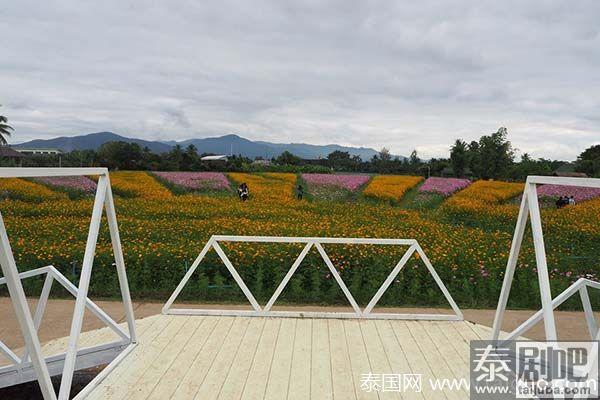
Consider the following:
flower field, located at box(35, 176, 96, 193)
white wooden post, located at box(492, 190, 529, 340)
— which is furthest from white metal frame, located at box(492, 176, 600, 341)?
flower field, located at box(35, 176, 96, 193)

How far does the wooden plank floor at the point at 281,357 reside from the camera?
3842 millimetres

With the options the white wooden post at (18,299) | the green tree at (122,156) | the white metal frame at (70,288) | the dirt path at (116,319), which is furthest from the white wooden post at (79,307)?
the green tree at (122,156)

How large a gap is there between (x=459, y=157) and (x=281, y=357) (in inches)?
2335

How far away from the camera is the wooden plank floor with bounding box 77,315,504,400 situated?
3.84 meters

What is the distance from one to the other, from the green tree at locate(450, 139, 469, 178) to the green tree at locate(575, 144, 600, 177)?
45.4ft

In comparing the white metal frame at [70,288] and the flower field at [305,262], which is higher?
the white metal frame at [70,288]

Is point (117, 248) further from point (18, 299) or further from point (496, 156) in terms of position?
point (496, 156)

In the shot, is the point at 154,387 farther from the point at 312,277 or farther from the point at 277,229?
the point at 277,229

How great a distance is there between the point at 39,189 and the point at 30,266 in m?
12.8

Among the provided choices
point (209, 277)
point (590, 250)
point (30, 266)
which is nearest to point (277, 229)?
point (209, 277)

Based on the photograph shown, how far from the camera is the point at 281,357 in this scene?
4.50 m

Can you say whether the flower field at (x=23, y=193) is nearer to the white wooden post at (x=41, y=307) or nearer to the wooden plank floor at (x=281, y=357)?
the wooden plank floor at (x=281, y=357)

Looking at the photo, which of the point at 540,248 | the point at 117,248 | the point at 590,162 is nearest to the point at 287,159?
the point at 590,162

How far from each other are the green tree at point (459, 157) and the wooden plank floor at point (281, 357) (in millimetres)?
57391
